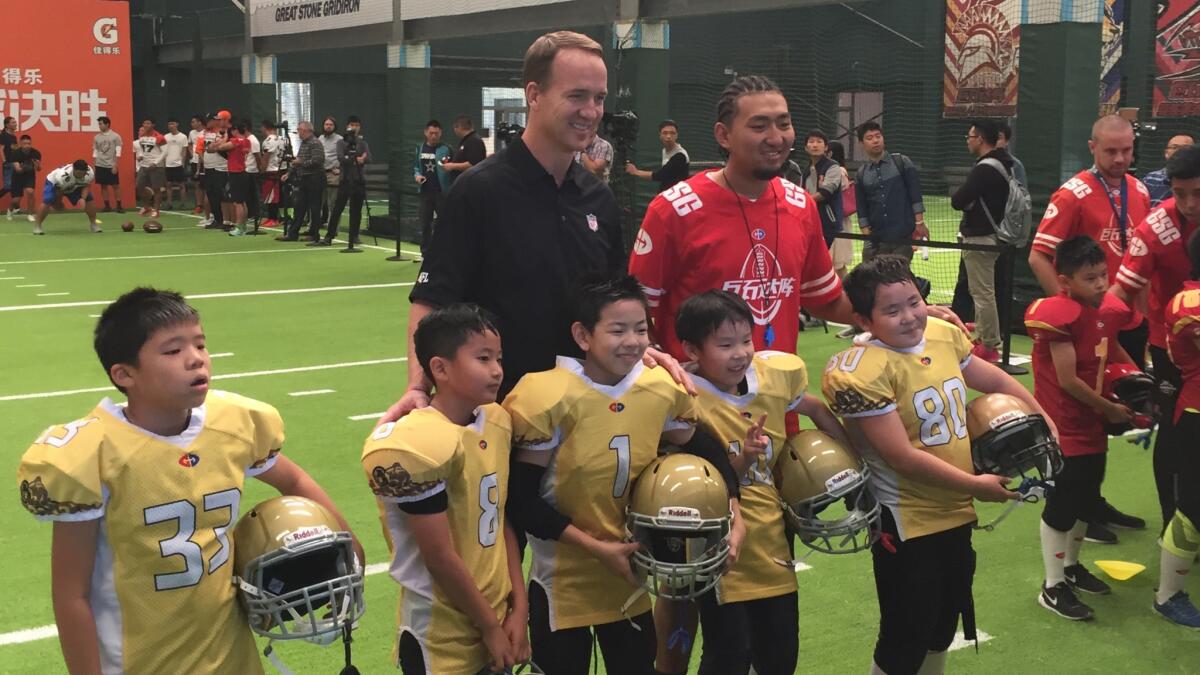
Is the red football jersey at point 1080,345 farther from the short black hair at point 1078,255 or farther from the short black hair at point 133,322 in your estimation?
the short black hair at point 133,322

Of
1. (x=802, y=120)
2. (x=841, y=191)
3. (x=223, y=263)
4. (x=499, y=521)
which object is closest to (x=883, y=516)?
(x=499, y=521)

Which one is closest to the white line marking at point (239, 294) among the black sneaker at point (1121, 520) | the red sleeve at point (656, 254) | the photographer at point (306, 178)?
the photographer at point (306, 178)

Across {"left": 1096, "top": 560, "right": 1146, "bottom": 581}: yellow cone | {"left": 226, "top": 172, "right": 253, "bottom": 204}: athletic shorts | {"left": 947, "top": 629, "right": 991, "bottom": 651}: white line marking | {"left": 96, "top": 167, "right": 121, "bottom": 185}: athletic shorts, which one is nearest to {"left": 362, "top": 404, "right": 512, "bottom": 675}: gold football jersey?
{"left": 947, "top": 629, "right": 991, "bottom": 651}: white line marking

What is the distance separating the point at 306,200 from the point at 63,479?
56.5 feet

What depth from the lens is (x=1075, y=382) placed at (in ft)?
16.6

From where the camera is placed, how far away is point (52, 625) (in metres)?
4.92

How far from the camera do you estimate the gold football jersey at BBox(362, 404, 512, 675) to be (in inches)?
120

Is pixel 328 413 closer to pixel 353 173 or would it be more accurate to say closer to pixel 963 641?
pixel 963 641

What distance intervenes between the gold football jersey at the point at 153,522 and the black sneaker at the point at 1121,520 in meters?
4.77

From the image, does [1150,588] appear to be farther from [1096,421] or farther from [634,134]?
[634,134]

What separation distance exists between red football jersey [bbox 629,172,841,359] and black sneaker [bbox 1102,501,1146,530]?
10.3ft

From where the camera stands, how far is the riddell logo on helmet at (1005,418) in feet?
12.0

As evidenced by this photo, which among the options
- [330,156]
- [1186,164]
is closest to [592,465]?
[1186,164]

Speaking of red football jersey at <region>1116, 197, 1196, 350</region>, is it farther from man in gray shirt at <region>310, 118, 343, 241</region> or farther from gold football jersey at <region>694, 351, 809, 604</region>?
man in gray shirt at <region>310, 118, 343, 241</region>
